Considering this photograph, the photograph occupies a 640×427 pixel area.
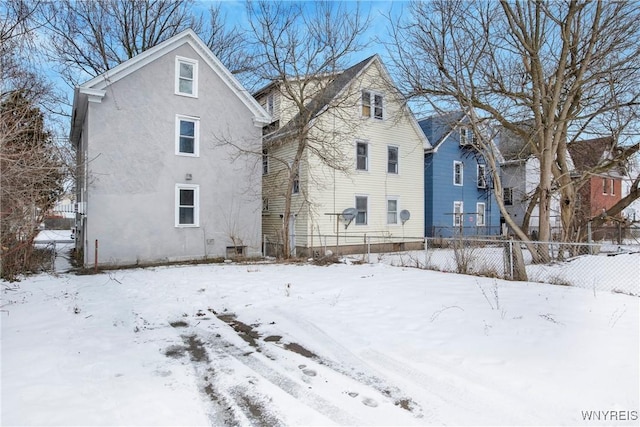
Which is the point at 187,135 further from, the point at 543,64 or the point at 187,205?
the point at 543,64

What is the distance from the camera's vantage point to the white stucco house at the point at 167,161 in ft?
40.1

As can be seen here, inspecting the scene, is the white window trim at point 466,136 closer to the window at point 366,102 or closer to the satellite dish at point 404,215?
the satellite dish at point 404,215

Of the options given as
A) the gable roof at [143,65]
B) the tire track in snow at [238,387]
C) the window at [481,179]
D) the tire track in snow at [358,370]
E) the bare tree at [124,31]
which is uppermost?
the bare tree at [124,31]

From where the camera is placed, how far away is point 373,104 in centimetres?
1819

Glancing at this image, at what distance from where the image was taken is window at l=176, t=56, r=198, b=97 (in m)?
13.7

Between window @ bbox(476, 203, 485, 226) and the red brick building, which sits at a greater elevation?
the red brick building

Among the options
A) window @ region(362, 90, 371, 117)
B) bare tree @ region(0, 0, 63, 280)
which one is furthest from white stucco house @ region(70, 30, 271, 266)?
window @ region(362, 90, 371, 117)

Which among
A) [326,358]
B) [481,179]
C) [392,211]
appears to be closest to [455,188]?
[481,179]

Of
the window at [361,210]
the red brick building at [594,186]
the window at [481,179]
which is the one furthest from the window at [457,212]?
the window at [361,210]

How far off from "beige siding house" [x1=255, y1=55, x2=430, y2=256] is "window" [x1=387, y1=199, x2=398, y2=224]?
0.05 m

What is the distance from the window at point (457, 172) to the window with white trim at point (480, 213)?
6.92 feet

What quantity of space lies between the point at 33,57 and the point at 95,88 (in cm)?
576

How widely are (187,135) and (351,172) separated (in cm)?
744

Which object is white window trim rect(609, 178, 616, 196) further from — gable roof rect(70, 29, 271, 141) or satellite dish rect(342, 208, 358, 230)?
gable roof rect(70, 29, 271, 141)
